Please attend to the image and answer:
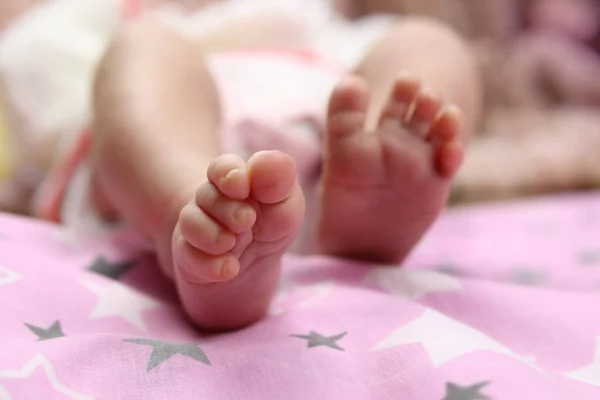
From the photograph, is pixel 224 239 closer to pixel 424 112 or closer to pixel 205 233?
pixel 205 233

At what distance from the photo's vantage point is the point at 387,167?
595 millimetres

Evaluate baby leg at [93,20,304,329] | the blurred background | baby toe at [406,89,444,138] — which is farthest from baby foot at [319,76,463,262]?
the blurred background

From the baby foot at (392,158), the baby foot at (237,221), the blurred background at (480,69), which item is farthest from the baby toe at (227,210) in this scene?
the blurred background at (480,69)

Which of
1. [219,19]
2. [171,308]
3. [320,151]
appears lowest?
[171,308]

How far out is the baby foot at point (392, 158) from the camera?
0.59 meters

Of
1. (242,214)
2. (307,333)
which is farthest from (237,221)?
(307,333)

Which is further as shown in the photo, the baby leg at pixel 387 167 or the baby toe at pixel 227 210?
the baby leg at pixel 387 167

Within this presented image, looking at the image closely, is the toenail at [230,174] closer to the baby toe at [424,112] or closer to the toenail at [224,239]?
the toenail at [224,239]

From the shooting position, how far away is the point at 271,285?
0.52 m

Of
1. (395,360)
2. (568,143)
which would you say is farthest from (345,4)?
(395,360)

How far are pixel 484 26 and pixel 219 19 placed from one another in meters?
0.62

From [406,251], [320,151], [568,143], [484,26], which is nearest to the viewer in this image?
[406,251]

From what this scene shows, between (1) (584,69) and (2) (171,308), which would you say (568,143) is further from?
(2) (171,308)

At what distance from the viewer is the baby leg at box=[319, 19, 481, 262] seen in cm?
59
